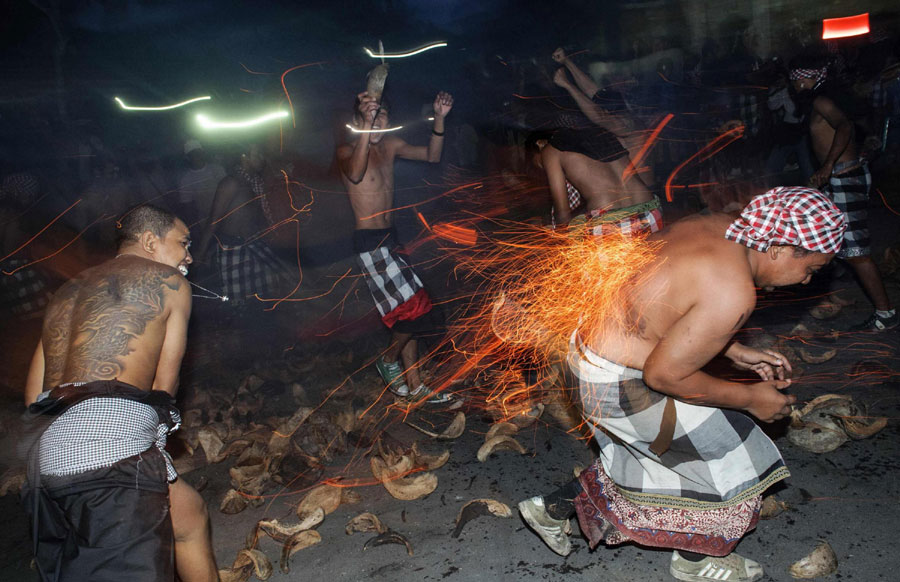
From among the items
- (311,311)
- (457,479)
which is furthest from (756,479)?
(311,311)

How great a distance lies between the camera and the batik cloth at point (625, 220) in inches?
167

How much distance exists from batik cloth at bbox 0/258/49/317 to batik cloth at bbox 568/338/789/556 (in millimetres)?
8196

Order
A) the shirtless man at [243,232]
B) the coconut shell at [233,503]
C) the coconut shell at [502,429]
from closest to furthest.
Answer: the coconut shell at [233,503], the coconut shell at [502,429], the shirtless man at [243,232]

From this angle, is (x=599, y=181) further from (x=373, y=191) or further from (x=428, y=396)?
(x=428, y=396)

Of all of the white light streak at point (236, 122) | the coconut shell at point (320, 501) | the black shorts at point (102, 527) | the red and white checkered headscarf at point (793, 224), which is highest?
the white light streak at point (236, 122)

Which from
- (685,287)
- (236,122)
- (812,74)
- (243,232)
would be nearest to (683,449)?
(685,287)

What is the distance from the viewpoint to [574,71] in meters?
4.95

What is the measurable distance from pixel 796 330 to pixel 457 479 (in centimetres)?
359

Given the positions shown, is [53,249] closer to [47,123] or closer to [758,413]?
[47,123]

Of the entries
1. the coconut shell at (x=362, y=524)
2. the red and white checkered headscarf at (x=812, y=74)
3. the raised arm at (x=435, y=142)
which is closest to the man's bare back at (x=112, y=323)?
the coconut shell at (x=362, y=524)

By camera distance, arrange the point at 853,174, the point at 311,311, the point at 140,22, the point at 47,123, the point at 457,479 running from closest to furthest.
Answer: the point at 457,479 < the point at 853,174 < the point at 311,311 < the point at 47,123 < the point at 140,22

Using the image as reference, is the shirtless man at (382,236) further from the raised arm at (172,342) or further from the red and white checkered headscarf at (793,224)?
the red and white checkered headscarf at (793,224)

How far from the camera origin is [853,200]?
4.77 metres

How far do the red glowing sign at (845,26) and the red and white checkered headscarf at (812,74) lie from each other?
9.69m
